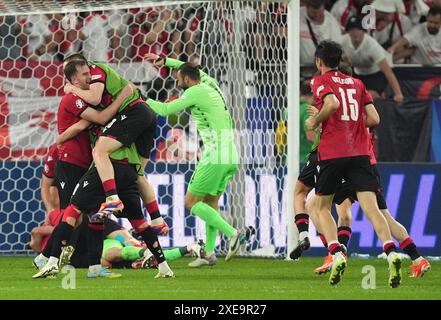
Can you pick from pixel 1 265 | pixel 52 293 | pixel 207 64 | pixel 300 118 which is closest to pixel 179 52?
pixel 207 64

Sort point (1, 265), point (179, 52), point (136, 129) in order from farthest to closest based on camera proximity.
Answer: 1. point (179, 52)
2. point (1, 265)
3. point (136, 129)

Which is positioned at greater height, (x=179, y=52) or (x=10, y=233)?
(x=179, y=52)

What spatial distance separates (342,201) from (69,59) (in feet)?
8.99

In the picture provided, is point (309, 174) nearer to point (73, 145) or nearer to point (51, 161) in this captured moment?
point (73, 145)

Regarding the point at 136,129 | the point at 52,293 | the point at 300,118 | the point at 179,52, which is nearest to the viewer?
the point at 52,293

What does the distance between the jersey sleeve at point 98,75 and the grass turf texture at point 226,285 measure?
66.2 inches

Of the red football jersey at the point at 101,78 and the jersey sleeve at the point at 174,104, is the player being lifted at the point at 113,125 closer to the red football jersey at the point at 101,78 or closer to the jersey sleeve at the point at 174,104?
the red football jersey at the point at 101,78

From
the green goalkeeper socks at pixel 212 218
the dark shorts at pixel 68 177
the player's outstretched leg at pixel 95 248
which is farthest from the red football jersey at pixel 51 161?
the player's outstretched leg at pixel 95 248

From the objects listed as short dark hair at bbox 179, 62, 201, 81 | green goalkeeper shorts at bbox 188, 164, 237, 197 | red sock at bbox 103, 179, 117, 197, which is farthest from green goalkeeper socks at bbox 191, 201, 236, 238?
red sock at bbox 103, 179, 117, 197

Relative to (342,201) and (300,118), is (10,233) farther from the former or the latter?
(342,201)

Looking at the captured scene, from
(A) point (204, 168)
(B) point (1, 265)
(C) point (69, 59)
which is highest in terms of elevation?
(C) point (69, 59)

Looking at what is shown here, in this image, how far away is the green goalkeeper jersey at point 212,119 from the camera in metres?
13.0

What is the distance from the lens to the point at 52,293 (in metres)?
8.79

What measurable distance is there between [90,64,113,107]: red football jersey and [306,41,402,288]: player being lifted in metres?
1.82
